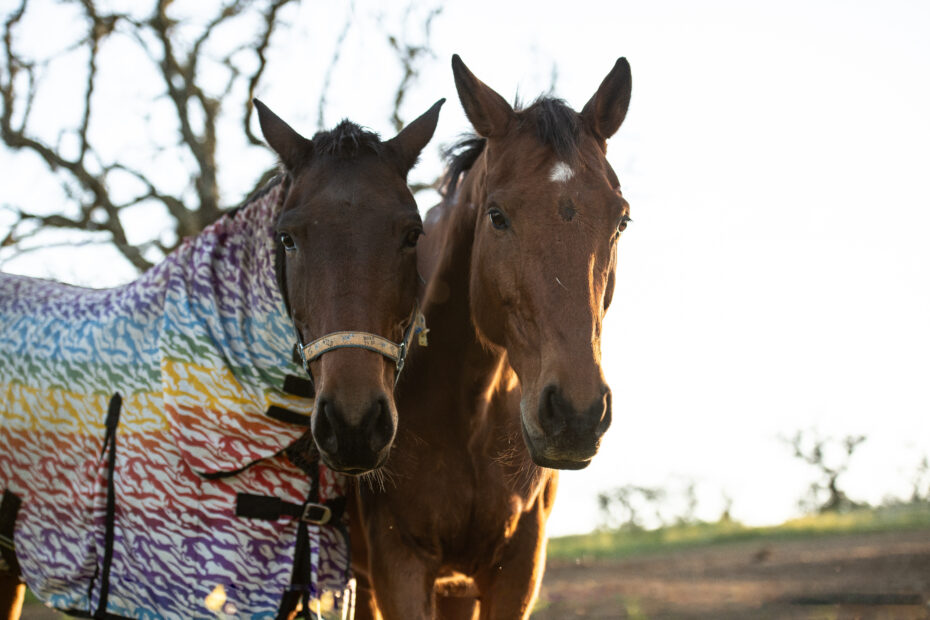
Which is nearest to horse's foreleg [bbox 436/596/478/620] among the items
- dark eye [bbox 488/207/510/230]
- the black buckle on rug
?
the black buckle on rug

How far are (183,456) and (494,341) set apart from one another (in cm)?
128

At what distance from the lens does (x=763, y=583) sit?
22.6ft

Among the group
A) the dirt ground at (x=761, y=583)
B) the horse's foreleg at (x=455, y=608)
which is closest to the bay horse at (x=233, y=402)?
Answer: the horse's foreleg at (x=455, y=608)

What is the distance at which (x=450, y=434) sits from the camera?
3215mm

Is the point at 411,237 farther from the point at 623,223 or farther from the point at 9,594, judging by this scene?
the point at 9,594

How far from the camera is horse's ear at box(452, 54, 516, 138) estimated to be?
10.0ft

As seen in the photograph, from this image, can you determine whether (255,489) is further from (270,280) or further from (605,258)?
(605,258)

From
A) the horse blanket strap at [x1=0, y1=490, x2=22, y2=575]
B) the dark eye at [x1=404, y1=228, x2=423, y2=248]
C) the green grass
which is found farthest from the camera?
the green grass

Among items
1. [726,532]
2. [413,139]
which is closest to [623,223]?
[413,139]

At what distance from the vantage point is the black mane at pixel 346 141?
3.14 metres

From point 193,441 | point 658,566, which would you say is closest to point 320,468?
point 193,441

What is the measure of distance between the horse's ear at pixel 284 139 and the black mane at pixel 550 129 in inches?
25.9

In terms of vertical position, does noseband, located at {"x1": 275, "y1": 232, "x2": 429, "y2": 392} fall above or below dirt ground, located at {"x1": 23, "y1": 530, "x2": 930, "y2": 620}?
above

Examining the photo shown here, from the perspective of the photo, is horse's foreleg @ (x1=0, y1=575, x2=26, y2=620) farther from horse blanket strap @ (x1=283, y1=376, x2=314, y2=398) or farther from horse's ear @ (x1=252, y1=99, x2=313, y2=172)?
horse's ear @ (x1=252, y1=99, x2=313, y2=172)
